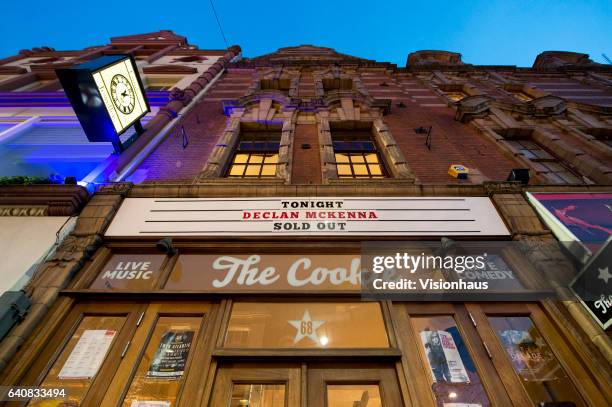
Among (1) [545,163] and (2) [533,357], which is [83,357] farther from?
(1) [545,163]

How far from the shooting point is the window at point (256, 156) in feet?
28.3

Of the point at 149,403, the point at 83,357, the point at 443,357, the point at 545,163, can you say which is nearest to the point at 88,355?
the point at 83,357

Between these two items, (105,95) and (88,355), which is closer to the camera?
(88,355)

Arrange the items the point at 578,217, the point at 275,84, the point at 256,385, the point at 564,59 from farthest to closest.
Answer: the point at 564,59, the point at 275,84, the point at 578,217, the point at 256,385

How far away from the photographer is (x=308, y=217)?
239 inches

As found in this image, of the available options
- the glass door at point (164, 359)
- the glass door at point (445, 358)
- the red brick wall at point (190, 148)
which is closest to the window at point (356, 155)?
the red brick wall at point (190, 148)

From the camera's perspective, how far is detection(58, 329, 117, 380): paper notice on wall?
13.4 ft

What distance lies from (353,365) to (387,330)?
2.59 ft

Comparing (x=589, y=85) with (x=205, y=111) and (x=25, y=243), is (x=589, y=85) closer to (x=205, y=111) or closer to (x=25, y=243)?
(x=205, y=111)

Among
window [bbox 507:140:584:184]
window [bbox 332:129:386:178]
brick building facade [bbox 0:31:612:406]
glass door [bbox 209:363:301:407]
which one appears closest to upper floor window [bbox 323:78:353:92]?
brick building facade [bbox 0:31:612:406]

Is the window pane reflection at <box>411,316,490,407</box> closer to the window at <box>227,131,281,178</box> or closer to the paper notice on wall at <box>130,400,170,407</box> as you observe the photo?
the paper notice on wall at <box>130,400,170,407</box>

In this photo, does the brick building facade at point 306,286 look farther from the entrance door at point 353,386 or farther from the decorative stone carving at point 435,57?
the decorative stone carving at point 435,57

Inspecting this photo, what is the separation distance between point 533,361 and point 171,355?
548 cm

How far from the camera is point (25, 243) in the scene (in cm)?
555
